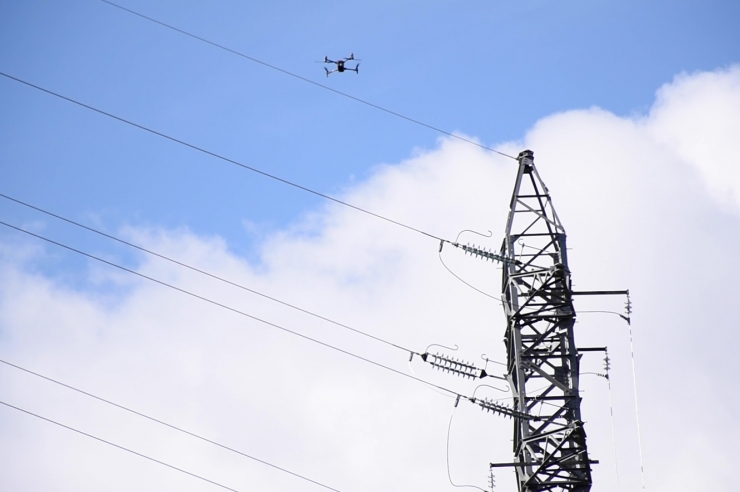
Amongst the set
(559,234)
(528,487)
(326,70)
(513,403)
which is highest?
(326,70)

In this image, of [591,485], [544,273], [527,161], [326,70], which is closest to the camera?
[591,485]

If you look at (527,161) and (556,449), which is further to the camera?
(527,161)

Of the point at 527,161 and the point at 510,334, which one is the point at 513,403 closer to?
the point at 510,334

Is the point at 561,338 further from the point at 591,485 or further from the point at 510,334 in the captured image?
the point at 591,485

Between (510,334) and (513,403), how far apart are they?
→ 2040 mm

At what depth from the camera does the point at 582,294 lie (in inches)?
1312

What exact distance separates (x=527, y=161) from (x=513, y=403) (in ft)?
25.9

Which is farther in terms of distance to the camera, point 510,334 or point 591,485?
point 510,334

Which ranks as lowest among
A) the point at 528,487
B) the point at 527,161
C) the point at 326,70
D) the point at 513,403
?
the point at 528,487

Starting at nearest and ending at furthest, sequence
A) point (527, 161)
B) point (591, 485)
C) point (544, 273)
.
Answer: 1. point (591, 485)
2. point (544, 273)
3. point (527, 161)

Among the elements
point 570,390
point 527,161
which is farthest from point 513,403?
point 527,161

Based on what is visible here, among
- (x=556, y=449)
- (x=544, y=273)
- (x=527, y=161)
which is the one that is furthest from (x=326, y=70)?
(x=556, y=449)

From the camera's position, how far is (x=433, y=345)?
1335 inches

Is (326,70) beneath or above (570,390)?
above
